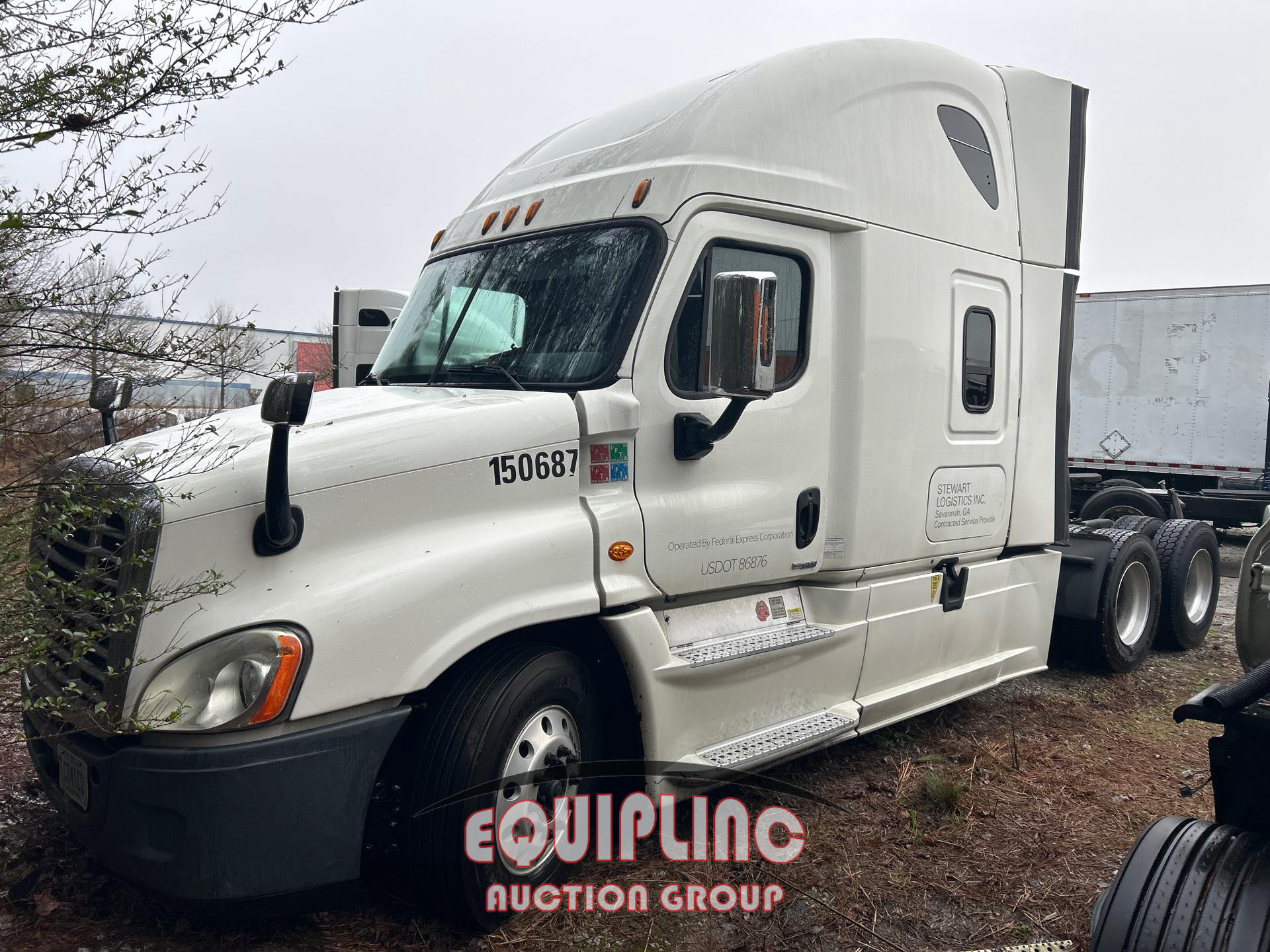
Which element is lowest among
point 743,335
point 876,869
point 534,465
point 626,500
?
point 876,869

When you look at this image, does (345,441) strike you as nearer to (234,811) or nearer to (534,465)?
(534,465)

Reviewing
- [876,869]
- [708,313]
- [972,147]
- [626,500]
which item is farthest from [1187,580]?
[626,500]

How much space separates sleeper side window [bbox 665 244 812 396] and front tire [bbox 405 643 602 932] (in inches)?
49.9

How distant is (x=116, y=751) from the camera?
3.02m

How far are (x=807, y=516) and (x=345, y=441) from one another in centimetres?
218

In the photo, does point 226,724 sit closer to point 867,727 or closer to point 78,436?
point 78,436

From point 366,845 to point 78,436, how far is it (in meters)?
1.63

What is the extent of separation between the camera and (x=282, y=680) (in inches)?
117

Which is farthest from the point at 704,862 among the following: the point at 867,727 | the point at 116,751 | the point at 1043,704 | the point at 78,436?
the point at 1043,704

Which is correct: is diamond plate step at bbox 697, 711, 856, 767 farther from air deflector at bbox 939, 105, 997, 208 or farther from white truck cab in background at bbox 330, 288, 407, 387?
white truck cab in background at bbox 330, 288, 407, 387

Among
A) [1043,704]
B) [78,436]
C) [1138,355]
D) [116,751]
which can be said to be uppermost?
[1138,355]

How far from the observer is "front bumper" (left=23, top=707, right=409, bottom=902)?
2.94 m

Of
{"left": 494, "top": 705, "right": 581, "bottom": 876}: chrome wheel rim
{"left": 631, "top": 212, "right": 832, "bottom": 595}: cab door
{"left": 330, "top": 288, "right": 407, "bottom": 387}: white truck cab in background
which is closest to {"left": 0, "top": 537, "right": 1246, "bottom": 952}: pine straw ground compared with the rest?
{"left": 494, "top": 705, "right": 581, "bottom": 876}: chrome wheel rim

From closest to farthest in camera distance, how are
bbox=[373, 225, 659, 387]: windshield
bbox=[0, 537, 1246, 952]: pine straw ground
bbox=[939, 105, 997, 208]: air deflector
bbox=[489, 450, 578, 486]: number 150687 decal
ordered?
bbox=[0, 537, 1246, 952]: pine straw ground < bbox=[489, 450, 578, 486]: number 150687 decal < bbox=[373, 225, 659, 387]: windshield < bbox=[939, 105, 997, 208]: air deflector
